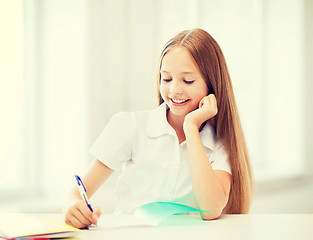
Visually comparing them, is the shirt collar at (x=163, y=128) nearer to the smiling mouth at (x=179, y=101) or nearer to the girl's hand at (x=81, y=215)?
the smiling mouth at (x=179, y=101)

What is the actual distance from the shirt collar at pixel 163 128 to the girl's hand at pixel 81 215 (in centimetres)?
33

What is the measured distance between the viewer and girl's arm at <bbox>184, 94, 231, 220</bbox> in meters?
0.90

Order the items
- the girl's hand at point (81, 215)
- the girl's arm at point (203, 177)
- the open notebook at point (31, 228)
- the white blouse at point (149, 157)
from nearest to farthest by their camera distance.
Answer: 1. the open notebook at point (31, 228)
2. the girl's hand at point (81, 215)
3. the girl's arm at point (203, 177)
4. the white blouse at point (149, 157)

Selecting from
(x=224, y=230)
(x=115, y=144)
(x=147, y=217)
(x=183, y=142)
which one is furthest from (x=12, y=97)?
(x=224, y=230)

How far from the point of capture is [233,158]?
1.00 metres

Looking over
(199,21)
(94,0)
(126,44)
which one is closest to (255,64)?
(199,21)

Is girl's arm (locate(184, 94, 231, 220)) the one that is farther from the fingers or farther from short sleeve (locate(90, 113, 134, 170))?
short sleeve (locate(90, 113, 134, 170))

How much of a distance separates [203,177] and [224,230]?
0.17 m

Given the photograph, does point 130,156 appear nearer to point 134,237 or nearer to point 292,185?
point 134,237

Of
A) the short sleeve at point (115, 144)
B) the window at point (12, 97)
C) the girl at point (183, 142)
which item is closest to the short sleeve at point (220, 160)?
the girl at point (183, 142)

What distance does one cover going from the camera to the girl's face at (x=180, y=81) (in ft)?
3.11

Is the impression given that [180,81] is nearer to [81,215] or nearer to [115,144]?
[115,144]

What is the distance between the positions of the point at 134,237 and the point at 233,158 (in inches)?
15.7

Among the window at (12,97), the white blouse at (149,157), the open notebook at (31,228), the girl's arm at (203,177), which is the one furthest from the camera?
the window at (12,97)
